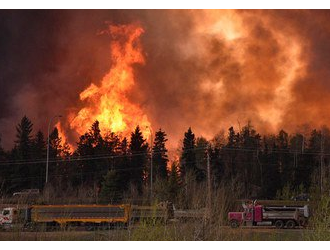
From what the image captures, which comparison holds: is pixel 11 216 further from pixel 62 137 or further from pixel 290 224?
pixel 290 224

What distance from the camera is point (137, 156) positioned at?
14.5 m

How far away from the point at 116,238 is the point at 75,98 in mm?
6321

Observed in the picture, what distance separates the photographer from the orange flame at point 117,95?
12.0 metres

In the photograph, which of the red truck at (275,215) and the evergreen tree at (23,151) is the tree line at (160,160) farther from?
the red truck at (275,215)

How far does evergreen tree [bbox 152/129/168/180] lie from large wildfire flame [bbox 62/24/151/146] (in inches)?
17.4

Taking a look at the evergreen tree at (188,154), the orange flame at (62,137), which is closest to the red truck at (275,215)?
the evergreen tree at (188,154)

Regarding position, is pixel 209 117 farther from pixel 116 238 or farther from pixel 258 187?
pixel 116 238

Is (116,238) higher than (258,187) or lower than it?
lower

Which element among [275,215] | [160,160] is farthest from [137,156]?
[275,215]

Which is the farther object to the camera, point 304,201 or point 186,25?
point 304,201
